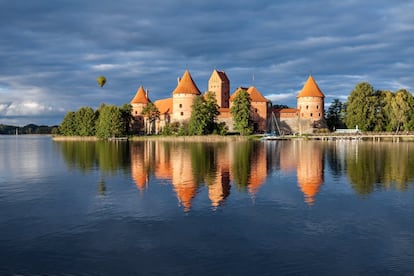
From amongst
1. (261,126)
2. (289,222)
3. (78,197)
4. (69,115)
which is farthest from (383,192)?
(69,115)

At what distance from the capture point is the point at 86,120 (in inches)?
2847

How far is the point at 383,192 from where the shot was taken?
14492mm

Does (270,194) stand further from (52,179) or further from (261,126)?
(261,126)

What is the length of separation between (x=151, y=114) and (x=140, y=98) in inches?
453

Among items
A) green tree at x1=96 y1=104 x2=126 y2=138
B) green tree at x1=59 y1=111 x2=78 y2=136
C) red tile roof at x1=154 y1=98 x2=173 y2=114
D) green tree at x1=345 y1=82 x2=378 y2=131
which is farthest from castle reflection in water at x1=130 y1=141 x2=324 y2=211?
green tree at x1=59 y1=111 x2=78 y2=136

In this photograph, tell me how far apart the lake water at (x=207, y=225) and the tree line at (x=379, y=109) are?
42067 mm

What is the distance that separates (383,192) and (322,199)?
261 cm

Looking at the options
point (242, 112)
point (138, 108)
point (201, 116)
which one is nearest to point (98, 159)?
point (201, 116)

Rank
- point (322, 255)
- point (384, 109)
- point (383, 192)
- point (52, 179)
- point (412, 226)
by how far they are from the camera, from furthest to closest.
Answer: point (384, 109) < point (52, 179) < point (383, 192) < point (412, 226) < point (322, 255)

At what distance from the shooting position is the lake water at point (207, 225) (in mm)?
7590

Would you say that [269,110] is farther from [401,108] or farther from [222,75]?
[401,108]

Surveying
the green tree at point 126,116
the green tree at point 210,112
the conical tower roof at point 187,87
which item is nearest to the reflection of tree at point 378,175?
the green tree at point 210,112

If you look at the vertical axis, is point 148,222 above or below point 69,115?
below

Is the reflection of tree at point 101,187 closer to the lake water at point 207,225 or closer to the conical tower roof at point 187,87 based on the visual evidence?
the lake water at point 207,225
